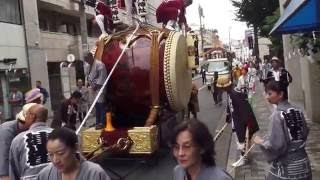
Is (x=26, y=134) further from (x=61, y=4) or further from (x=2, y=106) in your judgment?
(x=61, y=4)

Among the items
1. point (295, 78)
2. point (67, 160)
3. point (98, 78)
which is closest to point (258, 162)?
point (98, 78)

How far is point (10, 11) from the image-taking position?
2455 cm

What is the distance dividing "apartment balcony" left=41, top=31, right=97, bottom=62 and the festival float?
1828 cm

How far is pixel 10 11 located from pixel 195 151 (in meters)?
22.8

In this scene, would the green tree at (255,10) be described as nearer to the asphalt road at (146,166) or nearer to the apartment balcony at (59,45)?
the apartment balcony at (59,45)

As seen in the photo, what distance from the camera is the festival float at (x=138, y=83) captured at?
970cm

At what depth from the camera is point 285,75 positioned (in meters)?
14.5

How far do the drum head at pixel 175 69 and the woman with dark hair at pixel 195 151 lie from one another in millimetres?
6730

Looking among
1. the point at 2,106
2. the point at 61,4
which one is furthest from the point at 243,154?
the point at 61,4

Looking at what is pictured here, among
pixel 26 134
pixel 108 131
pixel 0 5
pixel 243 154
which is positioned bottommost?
pixel 243 154

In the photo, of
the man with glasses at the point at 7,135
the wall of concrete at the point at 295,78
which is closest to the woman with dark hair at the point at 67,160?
the man with glasses at the point at 7,135

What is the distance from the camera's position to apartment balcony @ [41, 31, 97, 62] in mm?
29736

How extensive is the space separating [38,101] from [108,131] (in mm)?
3513

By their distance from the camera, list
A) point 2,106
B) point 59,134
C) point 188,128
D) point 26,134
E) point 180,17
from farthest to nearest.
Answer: point 2,106 → point 180,17 → point 26,134 → point 59,134 → point 188,128
